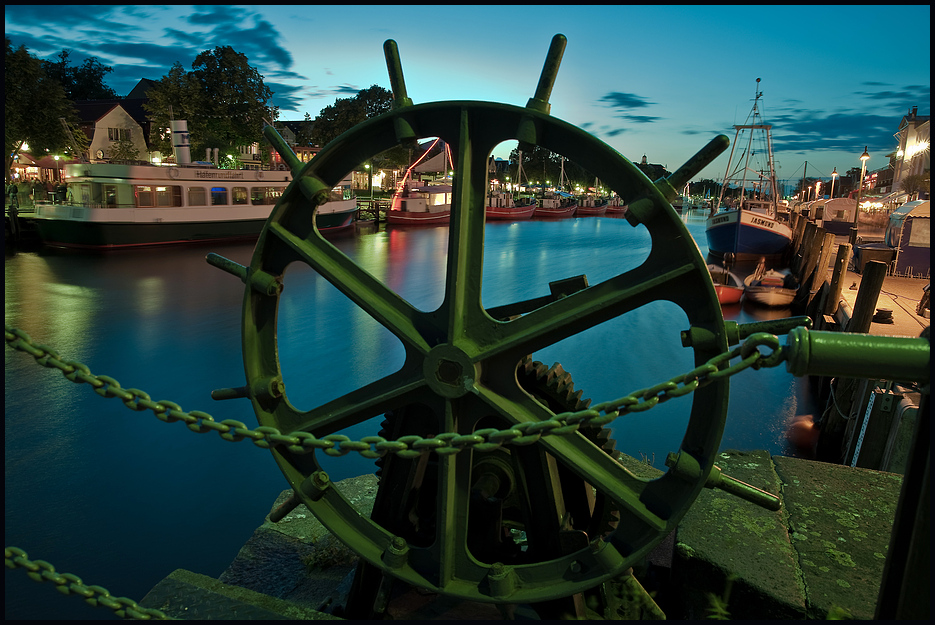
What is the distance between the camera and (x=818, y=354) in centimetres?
212

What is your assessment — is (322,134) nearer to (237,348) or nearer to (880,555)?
(237,348)

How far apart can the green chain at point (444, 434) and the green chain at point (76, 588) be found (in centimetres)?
73

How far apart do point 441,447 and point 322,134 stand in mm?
64431

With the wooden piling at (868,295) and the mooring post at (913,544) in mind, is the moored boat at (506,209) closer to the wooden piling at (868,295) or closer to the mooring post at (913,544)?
the wooden piling at (868,295)

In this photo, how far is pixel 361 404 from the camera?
3.21 m

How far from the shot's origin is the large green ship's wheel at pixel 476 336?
280 cm

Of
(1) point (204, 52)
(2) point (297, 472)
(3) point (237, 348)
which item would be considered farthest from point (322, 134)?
(2) point (297, 472)

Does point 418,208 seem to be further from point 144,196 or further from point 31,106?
point 31,106

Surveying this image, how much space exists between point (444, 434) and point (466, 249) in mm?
1000

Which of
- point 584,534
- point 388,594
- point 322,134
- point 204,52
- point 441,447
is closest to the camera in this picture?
point 441,447

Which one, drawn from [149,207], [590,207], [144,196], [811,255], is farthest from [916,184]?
[144,196]

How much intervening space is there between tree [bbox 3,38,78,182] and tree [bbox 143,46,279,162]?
19.2 feet

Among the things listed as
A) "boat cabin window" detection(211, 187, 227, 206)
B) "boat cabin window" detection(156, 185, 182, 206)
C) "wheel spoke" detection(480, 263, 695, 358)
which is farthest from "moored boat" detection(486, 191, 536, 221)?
"wheel spoke" detection(480, 263, 695, 358)

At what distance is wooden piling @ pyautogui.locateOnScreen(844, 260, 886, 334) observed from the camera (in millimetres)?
8164
